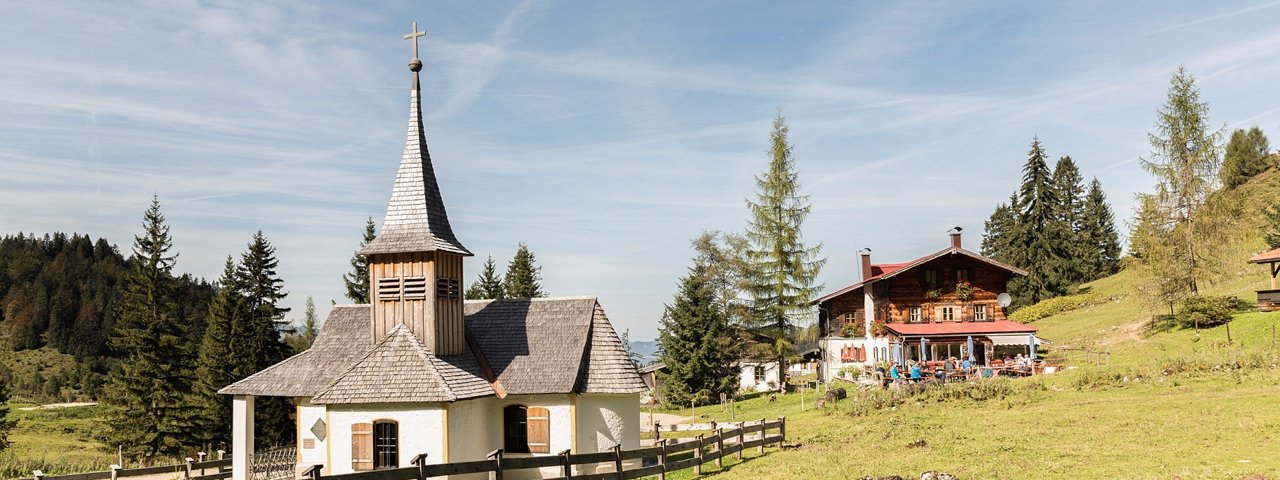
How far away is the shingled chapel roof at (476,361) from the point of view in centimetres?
2088

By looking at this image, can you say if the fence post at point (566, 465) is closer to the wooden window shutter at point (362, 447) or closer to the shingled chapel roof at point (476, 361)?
the shingled chapel roof at point (476, 361)

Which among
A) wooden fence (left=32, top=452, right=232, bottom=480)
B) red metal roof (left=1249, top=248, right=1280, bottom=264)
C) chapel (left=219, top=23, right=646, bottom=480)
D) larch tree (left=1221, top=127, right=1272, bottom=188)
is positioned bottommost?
wooden fence (left=32, top=452, right=232, bottom=480)

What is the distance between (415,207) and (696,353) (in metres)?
26.7

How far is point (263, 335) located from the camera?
43.2m

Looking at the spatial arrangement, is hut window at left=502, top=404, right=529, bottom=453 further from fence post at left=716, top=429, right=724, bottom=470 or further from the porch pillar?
the porch pillar

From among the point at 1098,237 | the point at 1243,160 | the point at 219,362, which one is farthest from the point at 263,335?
the point at 1243,160

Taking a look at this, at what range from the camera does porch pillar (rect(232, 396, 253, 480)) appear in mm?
24141

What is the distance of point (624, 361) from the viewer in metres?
23.9

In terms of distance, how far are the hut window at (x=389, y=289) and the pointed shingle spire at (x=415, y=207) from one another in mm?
863

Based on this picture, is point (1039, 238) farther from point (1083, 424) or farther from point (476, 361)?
point (476, 361)

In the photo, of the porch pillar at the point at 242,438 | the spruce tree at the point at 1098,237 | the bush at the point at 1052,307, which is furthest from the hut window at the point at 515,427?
the spruce tree at the point at 1098,237

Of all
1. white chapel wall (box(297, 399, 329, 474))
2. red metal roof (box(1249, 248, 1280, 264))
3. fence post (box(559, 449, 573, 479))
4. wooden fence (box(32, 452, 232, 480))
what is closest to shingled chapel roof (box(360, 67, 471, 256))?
white chapel wall (box(297, 399, 329, 474))

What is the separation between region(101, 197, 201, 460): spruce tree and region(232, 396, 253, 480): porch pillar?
17.8 metres

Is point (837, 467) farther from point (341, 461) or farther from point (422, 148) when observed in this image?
point (422, 148)
